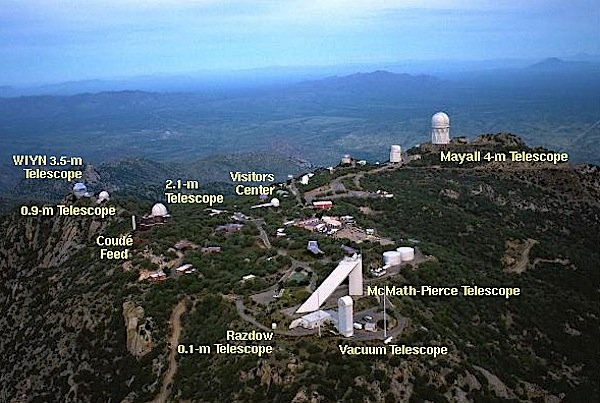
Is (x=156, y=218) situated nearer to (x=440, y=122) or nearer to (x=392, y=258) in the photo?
(x=392, y=258)

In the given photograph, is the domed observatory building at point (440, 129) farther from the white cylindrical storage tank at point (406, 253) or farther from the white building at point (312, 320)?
the white building at point (312, 320)

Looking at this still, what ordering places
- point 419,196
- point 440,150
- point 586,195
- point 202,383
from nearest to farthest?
point 202,383, point 419,196, point 586,195, point 440,150

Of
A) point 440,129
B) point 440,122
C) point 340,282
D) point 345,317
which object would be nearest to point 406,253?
point 340,282

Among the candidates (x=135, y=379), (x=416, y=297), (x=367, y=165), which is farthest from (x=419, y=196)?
(x=135, y=379)

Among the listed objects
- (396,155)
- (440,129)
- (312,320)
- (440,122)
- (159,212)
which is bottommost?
(312,320)

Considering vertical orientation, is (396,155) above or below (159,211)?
above

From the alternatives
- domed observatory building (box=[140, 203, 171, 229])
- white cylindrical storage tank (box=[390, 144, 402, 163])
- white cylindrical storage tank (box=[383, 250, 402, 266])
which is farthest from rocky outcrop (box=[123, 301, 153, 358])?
white cylindrical storage tank (box=[390, 144, 402, 163])

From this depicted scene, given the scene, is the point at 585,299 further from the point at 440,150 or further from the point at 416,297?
the point at 440,150
